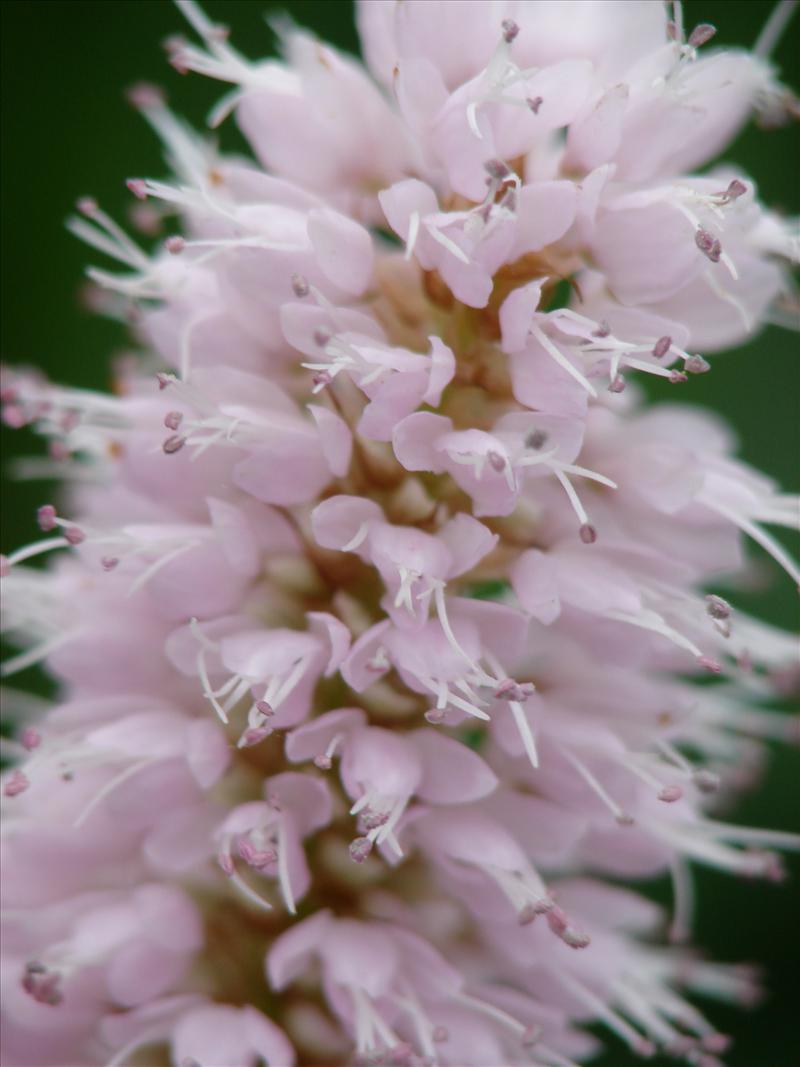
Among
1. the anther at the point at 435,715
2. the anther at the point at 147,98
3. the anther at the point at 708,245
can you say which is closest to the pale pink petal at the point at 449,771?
the anther at the point at 435,715

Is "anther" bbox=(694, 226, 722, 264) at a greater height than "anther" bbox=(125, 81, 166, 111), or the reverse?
"anther" bbox=(125, 81, 166, 111)

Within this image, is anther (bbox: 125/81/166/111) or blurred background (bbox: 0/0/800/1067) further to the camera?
blurred background (bbox: 0/0/800/1067)

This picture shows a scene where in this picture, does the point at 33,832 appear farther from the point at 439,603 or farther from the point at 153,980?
the point at 439,603

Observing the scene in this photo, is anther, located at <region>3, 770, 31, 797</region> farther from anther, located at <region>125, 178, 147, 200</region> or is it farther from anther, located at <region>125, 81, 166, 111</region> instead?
anther, located at <region>125, 81, 166, 111</region>

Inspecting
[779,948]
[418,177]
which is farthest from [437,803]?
[779,948]

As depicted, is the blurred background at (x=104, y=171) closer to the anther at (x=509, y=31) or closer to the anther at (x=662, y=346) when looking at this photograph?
the anther at (x=662, y=346)

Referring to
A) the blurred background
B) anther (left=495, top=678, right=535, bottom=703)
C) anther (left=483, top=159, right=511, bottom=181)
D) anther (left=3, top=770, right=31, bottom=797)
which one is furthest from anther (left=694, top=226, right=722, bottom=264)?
the blurred background
